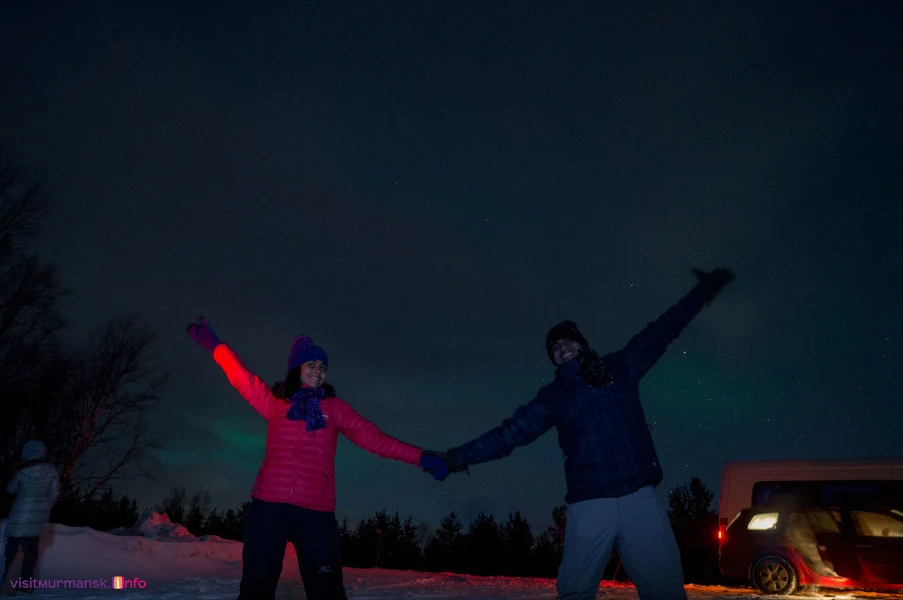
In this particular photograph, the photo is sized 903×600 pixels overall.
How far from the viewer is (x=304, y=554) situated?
403cm

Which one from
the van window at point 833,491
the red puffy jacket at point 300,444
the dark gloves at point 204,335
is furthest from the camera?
the van window at point 833,491

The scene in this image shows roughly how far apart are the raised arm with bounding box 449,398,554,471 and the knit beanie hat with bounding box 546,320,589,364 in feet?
1.28

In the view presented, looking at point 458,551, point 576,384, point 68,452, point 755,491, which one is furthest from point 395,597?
point 458,551

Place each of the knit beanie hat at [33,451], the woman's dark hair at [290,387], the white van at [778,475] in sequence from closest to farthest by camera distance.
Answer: the woman's dark hair at [290,387] < the knit beanie hat at [33,451] < the white van at [778,475]

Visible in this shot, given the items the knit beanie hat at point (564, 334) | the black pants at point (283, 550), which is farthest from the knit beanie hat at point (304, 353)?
the knit beanie hat at point (564, 334)

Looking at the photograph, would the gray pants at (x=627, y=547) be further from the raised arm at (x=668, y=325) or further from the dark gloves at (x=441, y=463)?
the dark gloves at (x=441, y=463)

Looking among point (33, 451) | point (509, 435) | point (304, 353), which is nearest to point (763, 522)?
point (509, 435)

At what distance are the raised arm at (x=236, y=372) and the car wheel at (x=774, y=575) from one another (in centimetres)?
965

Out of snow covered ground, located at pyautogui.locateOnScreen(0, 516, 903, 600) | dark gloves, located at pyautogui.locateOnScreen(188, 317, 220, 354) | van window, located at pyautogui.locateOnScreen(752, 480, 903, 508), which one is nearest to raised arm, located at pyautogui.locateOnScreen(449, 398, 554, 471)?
dark gloves, located at pyautogui.locateOnScreen(188, 317, 220, 354)

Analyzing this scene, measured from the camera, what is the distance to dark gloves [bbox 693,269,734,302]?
15.9ft

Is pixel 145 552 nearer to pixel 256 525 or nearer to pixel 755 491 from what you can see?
pixel 256 525

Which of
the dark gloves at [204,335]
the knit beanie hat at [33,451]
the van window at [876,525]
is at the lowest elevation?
the van window at [876,525]

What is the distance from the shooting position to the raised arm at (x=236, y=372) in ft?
14.8

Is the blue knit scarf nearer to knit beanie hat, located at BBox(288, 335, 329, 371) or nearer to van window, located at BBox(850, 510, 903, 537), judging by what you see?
knit beanie hat, located at BBox(288, 335, 329, 371)
